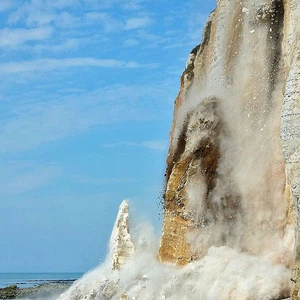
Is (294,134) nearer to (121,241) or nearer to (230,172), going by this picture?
(230,172)

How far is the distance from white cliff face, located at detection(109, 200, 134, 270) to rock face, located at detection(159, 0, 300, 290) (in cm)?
316

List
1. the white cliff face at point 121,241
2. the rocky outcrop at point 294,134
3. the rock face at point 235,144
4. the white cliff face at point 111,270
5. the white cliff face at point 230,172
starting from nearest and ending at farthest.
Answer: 1. the rocky outcrop at point 294,134
2. the white cliff face at point 230,172
3. the rock face at point 235,144
4. the white cliff face at point 111,270
5. the white cliff face at point 121,241

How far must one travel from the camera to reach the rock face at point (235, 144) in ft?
57.8

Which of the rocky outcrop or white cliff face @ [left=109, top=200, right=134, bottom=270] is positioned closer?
the rocky outcrop

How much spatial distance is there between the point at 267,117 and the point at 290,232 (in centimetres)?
313

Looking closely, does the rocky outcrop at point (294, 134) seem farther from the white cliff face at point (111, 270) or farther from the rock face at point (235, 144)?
the white cliff face at point (111, 270)

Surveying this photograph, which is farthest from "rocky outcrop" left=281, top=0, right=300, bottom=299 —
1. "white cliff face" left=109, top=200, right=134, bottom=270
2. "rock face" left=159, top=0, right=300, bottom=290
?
"white cliff face" left=109, top=200, right=134, bottom=270

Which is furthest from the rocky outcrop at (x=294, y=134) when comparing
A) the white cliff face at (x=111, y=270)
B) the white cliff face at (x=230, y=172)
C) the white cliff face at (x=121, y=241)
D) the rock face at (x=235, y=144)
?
the white cliff face at (x=121, y=241)

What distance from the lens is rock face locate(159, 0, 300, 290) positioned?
693 inches

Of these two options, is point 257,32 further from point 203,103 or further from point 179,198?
point 179,198

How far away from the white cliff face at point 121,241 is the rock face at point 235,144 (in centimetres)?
316

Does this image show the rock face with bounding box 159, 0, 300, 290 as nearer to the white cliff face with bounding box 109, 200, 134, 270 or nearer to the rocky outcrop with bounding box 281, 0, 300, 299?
the rocky outcrop with bounding box 281, 0, 300, 299

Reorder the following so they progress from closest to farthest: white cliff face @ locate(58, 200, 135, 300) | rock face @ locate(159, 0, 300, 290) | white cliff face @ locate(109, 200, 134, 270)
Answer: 1. rock face @ locate(159, 0, 300, 290)
2. white cliff face @ locate(58, 200, 135, 300)
3. white cliff face @ locate(109, 200, 134, 270)

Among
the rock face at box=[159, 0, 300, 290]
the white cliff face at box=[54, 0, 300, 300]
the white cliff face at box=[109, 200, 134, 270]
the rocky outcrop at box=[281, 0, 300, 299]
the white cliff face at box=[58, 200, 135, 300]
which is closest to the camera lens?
the rocky outcrop at box=[281, 0, 300, 299]
